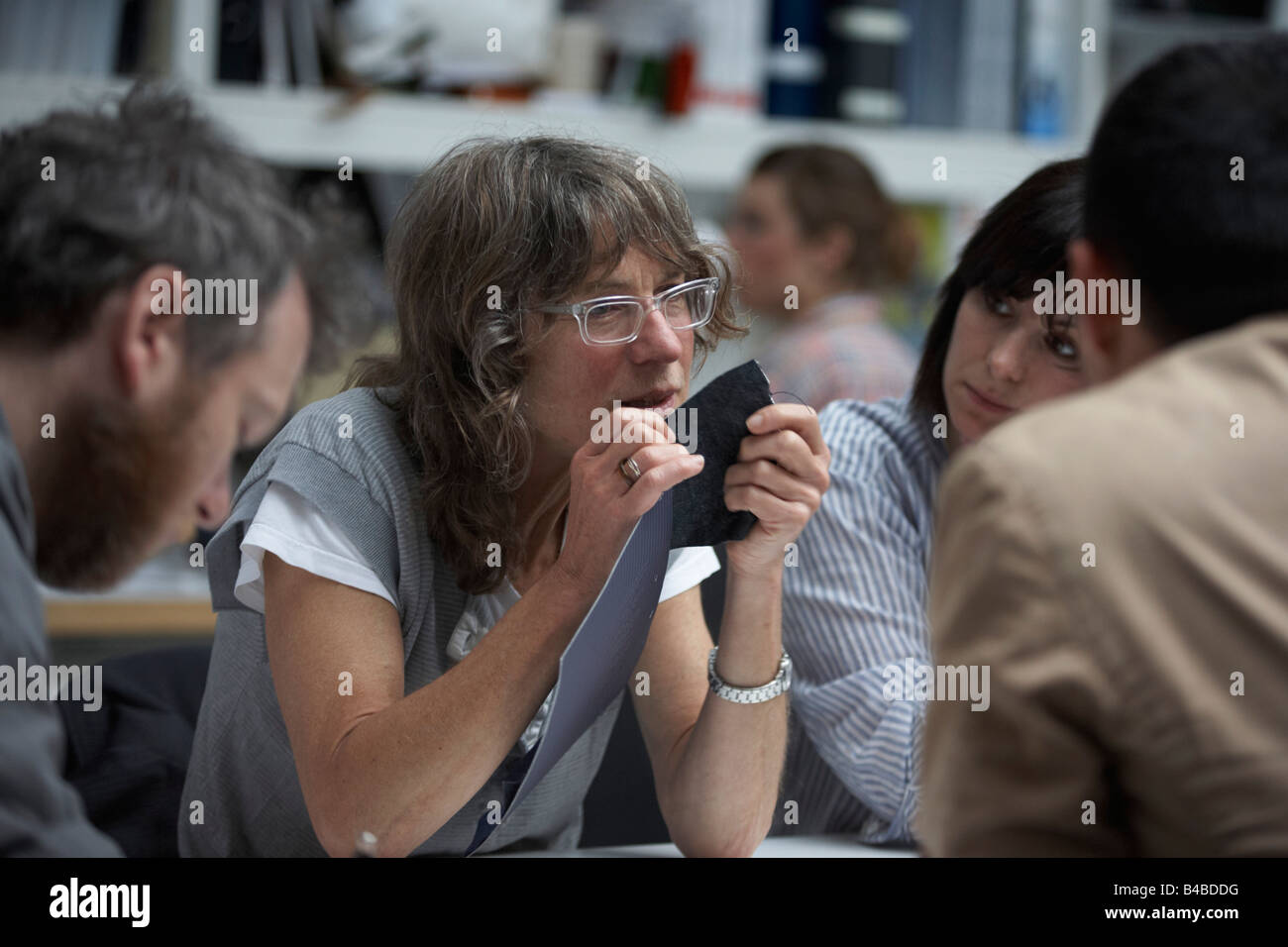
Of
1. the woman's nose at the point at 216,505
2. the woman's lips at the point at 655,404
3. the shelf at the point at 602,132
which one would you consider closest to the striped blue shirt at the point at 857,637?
the woman's lips at the point at 655,404

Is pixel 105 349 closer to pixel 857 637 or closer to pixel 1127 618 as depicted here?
pixel 1127 618

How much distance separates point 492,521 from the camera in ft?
3.41

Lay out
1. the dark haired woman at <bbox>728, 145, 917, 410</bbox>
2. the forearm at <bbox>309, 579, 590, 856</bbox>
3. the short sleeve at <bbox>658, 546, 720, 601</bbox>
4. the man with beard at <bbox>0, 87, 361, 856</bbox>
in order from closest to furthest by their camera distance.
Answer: the man with beard at <bbox>0, 87, 361, 856</bbox>
the forearm at <bbox>309, 579, 590, 856</bbox>
the short sleeve at <bbox>658, 546, 720, 601</bbox>
the dark haired woman at <bbox>728, 145, 917, 410</bbox>

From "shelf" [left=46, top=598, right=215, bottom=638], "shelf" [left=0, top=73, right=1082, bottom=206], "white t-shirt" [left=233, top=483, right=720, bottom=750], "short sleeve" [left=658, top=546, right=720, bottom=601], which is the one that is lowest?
"shelf" [left=46, top=598, right=215, bottom=638]

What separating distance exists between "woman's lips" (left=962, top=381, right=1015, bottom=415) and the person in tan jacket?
0.65 metres

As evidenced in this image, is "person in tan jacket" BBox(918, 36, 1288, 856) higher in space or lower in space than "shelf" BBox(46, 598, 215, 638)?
higher

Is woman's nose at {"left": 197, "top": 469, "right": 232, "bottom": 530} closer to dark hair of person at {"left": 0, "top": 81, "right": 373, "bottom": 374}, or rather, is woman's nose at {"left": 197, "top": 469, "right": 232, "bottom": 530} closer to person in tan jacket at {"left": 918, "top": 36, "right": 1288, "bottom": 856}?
dark hair of person at {"left": 0, "top": 81, "right": 373, "bottom": 374}

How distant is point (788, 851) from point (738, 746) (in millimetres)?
100

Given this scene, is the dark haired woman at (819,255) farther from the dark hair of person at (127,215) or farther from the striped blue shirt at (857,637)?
the dark hair of person at (127,215)

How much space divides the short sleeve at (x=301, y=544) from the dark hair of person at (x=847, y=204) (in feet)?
5.46

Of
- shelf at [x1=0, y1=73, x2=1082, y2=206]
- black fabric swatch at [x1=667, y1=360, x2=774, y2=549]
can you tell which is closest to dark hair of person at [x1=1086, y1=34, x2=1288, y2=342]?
black fabric swatch at [x1=667, y1=360, x2=774, y2=549]

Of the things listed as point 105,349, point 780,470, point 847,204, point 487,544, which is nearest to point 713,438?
point 780,470

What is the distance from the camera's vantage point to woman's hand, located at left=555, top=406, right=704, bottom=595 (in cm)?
91
